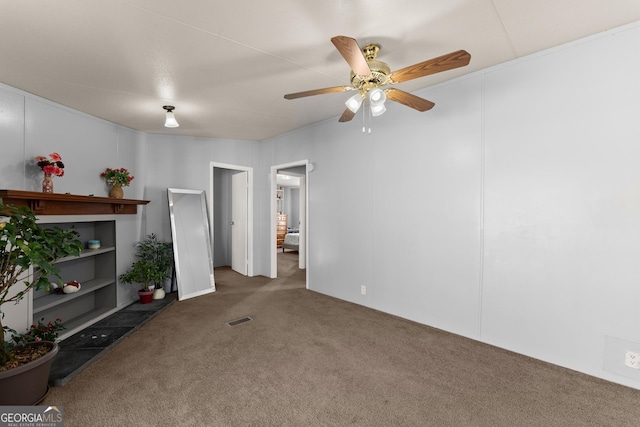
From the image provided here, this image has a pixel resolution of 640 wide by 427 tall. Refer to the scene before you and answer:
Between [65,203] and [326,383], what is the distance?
Answer: 10.3 feet

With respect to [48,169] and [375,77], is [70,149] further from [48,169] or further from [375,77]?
[375,77]

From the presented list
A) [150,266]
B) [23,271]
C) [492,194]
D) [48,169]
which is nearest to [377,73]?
[492,194]

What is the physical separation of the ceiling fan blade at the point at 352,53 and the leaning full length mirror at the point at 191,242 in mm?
3720

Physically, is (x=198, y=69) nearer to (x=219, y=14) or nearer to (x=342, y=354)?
(x=219, y=14)

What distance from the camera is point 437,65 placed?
1.84 metres

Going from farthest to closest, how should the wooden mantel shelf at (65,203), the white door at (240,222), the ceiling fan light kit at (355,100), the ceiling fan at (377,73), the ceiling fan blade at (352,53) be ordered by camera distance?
the white door at (240,222)
the wooden mantel shelf at (65,203)
the ceiling fan light kit at (355,100)
the ceiling fan at (377,73)
the ceiling fan blade at (352,53)

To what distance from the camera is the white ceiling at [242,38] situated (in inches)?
73.7

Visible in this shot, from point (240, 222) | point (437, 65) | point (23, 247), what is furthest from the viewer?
point (240, 222)

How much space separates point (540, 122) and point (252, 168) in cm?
431

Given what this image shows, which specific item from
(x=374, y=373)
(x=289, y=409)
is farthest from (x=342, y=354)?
(x=289, y=409)

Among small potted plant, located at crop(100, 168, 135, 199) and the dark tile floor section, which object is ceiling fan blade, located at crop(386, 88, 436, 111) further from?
small potted plant, located at crop(100, 168, 135, 199)

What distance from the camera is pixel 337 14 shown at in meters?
1.92

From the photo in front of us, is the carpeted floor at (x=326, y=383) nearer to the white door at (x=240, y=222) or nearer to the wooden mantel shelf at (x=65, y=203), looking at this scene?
the wooden mantel shelf at (x=65, y=203)

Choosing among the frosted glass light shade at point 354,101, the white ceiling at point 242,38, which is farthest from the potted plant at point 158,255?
the frosted glass light shade at point 354,101
